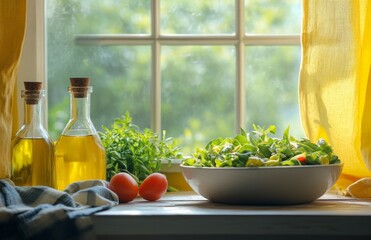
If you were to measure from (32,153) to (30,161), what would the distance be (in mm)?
19

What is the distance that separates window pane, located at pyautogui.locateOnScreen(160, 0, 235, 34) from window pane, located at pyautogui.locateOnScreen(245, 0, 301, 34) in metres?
0.05

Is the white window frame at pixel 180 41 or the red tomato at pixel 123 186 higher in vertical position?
the white window frame at pixel 180 41

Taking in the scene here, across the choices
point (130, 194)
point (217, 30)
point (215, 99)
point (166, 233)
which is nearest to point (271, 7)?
point (217, 30)

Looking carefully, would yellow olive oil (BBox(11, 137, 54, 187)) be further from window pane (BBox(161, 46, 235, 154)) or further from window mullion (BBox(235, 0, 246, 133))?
window mullion (BBox(235, 0, 246, 133))

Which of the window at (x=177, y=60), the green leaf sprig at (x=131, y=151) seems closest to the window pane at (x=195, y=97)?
the window at (x=177, y=60)

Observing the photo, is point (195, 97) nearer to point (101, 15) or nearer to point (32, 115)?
point (101, 15)

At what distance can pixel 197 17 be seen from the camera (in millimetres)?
→ 2002

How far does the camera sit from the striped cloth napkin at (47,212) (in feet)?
4.52

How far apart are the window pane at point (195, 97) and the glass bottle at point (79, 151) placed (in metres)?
0.33

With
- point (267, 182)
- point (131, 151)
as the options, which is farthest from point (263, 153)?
point (131, 151)

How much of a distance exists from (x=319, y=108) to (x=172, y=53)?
43 cm

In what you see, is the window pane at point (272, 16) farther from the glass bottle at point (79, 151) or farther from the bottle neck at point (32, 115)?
the bottle neck at point (32, 115)

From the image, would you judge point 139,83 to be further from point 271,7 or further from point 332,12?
point 332,12

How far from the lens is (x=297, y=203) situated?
1.58m
